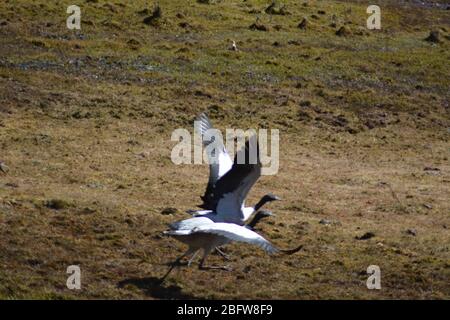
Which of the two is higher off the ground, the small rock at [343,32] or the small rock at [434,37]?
the small rock at [343,32]

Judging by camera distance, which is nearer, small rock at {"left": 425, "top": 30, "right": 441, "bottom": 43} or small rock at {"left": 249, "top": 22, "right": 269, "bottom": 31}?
small rock at {"left": 249, "top": 22, "right": 269, "bottom": 31}

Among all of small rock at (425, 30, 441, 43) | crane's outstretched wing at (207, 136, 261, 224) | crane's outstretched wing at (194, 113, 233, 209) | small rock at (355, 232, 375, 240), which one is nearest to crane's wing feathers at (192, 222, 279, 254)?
crane's outstretched wing at (207, 136, 261, 224)

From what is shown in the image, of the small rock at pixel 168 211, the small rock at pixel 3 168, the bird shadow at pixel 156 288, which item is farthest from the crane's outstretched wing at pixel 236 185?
the small rock at pixel 3 168

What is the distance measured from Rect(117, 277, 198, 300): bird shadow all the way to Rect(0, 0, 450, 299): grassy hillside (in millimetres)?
36

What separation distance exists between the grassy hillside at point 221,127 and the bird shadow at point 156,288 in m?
0.04

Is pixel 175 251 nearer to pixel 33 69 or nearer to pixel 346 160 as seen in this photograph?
pixel 346 160

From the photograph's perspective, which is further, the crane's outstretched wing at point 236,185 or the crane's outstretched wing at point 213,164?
the crane's outstretched wing at point 213,164

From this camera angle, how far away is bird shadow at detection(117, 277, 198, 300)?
12641 mm

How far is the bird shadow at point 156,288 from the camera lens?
1264cm

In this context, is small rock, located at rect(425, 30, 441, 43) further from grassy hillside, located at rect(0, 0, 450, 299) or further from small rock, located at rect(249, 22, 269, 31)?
small rock, located at rect(249, 22, 269, 31)

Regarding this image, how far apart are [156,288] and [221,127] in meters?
12.4

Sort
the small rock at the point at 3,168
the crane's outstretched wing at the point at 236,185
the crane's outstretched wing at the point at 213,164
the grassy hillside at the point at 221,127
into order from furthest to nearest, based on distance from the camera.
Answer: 1. the small rock at the point at 3,168
2. the crane's outstretched wing at the point at 213,164
3. the grassy hillside at the point at 221,127
4. the crane's outstretched wing at the point at 236,185

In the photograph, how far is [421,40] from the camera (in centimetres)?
3875

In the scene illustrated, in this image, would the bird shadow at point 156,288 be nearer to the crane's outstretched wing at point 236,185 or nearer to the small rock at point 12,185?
the crane's outstretched wing at point 236,185
